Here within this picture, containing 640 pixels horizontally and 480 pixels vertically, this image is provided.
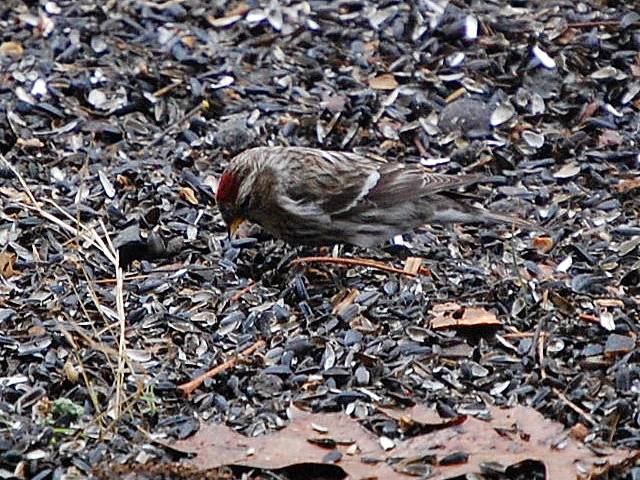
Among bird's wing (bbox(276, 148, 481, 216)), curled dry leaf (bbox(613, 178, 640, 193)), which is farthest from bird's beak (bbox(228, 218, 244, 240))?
curled dry leaf (bbox(613, 178, 640, 193))

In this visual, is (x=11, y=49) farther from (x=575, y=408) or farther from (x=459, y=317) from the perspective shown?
(x=575, y=408)

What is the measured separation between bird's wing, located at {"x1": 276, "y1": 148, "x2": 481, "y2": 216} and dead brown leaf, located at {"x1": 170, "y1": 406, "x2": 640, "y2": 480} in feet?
5.30

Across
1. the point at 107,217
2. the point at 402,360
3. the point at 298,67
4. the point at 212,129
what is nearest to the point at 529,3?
the point at 298,67

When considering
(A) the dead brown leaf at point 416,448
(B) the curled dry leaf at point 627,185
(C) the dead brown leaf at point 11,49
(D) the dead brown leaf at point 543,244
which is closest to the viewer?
(A) the dead brown leaf at point 416,448

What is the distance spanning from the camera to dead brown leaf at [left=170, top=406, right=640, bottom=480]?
469 centimetres

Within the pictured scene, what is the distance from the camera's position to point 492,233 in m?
6.38

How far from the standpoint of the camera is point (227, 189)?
6211mm

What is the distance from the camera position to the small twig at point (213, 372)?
517 cm

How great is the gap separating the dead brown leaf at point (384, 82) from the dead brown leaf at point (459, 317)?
77.0 inches

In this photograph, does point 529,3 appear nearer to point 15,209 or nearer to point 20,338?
point 15,209

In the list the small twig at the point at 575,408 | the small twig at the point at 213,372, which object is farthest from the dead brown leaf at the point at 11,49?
the small twig at the point at 575,408

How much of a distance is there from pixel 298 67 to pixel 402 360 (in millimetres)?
2624

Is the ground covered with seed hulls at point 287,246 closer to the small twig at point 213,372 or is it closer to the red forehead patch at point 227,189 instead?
the small twig at point 213,372

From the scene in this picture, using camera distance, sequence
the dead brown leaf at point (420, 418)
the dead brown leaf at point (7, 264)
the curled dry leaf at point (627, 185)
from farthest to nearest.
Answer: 1. the curled dry leaf at point (627, 185)
2. the dead brown leaf at point (7, 264)
3. the dead brown leaf at point (420, 418)
